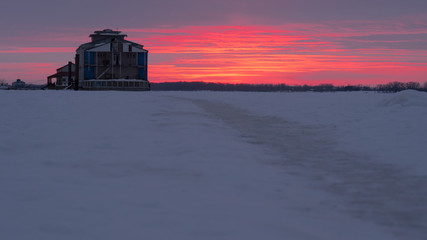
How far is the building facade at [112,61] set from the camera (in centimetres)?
5319

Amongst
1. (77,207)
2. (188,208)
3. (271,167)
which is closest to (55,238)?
(77,207)

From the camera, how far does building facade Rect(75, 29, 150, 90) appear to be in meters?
53.2

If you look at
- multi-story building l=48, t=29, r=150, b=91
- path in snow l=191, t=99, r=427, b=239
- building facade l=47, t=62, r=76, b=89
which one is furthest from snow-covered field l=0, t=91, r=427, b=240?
building facade l=47, t=62, r=76, b=89

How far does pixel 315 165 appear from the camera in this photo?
257 inches

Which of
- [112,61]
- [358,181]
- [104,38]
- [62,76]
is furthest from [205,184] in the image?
[62,76]

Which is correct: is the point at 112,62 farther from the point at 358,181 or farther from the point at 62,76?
the point at 358,181

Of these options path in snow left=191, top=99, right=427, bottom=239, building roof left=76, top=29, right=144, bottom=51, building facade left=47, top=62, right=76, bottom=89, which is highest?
building roof left=76, top=29, right=144, bottom=51

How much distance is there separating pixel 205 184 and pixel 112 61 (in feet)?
166

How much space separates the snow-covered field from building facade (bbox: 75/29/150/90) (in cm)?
4426

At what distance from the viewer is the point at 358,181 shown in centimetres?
552

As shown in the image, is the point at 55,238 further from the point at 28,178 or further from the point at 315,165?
the point at 315,165

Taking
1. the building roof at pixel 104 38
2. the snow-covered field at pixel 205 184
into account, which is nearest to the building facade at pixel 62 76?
the building roof at pixel 104 38

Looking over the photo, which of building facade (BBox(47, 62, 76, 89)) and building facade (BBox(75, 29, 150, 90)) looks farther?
building facade (BBox(47, 62, 76, 89))

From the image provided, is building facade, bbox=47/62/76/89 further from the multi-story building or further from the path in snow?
the path in snow
